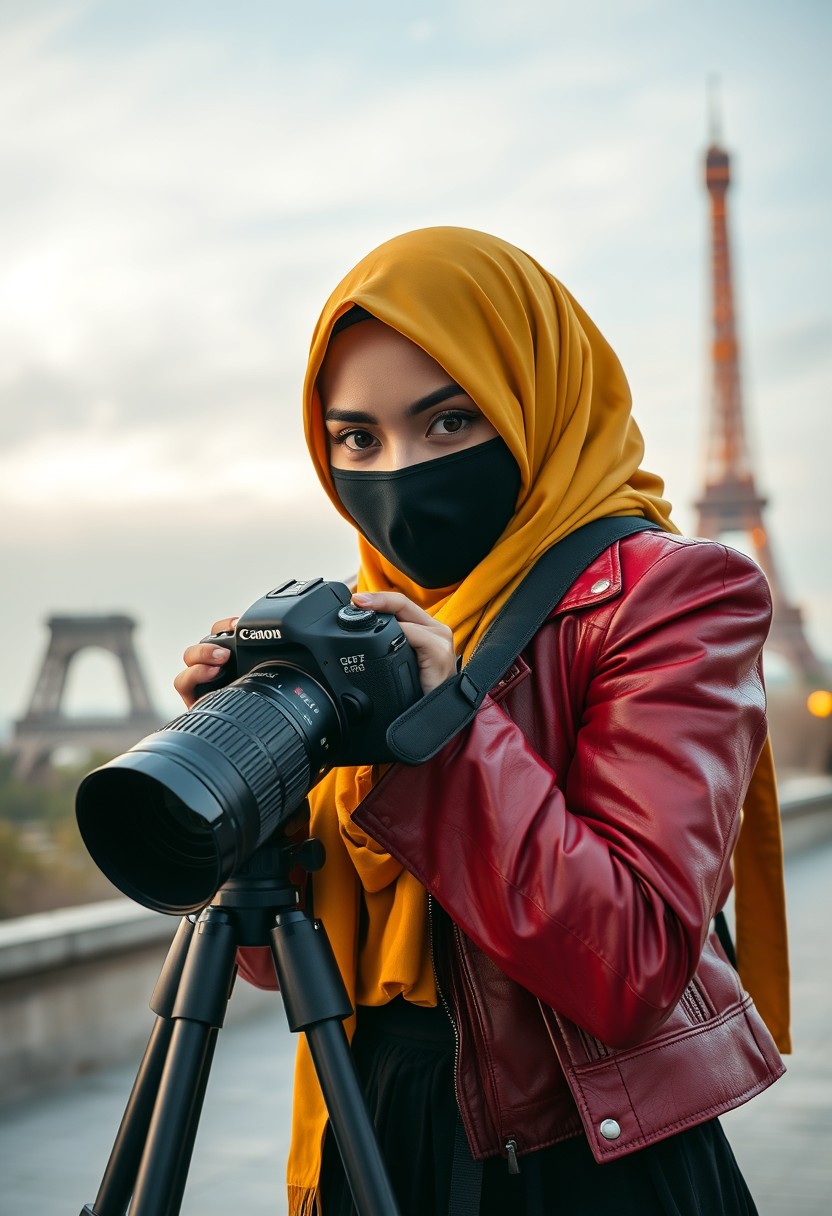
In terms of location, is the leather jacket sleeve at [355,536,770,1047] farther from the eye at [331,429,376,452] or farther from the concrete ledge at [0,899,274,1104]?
the concrete ledge at [0,899,274,1104]

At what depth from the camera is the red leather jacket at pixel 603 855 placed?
1281 millimetres

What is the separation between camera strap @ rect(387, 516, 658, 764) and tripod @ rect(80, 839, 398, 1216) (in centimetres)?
21

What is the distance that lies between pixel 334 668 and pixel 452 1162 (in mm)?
565

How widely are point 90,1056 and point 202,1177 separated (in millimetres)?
961

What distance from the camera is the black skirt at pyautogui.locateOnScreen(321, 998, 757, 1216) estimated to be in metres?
1.41

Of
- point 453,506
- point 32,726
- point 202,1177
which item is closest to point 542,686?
point 453,506

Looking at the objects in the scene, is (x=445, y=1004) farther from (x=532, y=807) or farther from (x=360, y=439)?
(x=360, y=439)

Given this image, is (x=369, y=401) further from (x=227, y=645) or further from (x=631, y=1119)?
(x=631, y=1119)

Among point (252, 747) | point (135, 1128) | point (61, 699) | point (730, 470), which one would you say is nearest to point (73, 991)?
point (135, 1128)

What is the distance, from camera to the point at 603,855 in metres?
1.28

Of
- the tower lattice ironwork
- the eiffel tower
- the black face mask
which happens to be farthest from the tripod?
the eiffel tower

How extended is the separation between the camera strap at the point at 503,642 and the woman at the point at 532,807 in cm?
3

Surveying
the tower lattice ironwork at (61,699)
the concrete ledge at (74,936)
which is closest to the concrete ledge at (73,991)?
the concrete ledge at (74,936)

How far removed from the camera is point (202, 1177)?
12.1 feet
